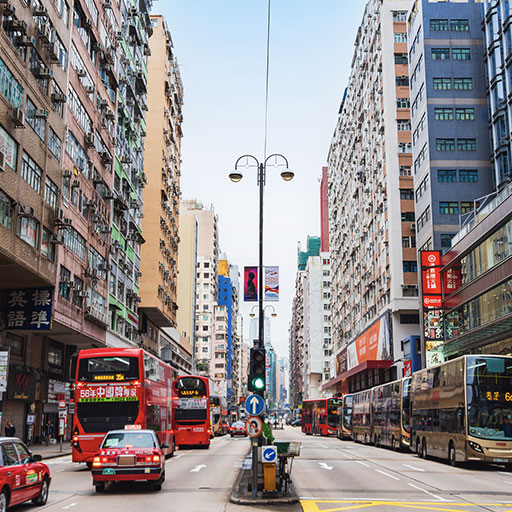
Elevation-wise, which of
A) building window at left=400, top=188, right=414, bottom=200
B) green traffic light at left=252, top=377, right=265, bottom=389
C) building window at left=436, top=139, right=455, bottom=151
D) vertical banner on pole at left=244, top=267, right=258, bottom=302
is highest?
building window at left=436, top=139, right=455, bottom=151

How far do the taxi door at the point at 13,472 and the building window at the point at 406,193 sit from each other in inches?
2237

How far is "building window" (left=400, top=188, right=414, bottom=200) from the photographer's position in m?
66.4

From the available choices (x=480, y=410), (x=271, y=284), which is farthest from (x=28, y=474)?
(x=480, y=410)

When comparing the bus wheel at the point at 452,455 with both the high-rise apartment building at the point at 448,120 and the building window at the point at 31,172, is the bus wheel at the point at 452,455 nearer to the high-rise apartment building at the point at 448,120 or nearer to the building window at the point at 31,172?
the building window at the point at 31,172

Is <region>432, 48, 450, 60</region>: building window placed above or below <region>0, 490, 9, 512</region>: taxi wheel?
above

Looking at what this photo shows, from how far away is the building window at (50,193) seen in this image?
116 feet

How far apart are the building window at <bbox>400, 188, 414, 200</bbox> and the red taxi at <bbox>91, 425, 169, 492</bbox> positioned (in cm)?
5258

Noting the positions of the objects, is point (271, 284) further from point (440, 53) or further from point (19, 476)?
point (440, 53)

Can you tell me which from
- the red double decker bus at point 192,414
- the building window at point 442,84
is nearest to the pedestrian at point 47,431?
the red double decker bus at point 192,414

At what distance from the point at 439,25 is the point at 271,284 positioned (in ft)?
156

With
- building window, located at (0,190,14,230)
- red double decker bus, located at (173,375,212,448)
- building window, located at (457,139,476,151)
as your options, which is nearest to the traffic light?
building window, located at (0,190,14,230)

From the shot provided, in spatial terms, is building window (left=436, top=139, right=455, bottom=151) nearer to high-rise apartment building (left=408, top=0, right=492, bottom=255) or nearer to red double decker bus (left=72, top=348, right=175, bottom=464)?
high-rise apartment building (left=408, top=0, right=492, bottom=255)

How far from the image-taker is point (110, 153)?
50.7 meters

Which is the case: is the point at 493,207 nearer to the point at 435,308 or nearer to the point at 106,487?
the point at 435,308
